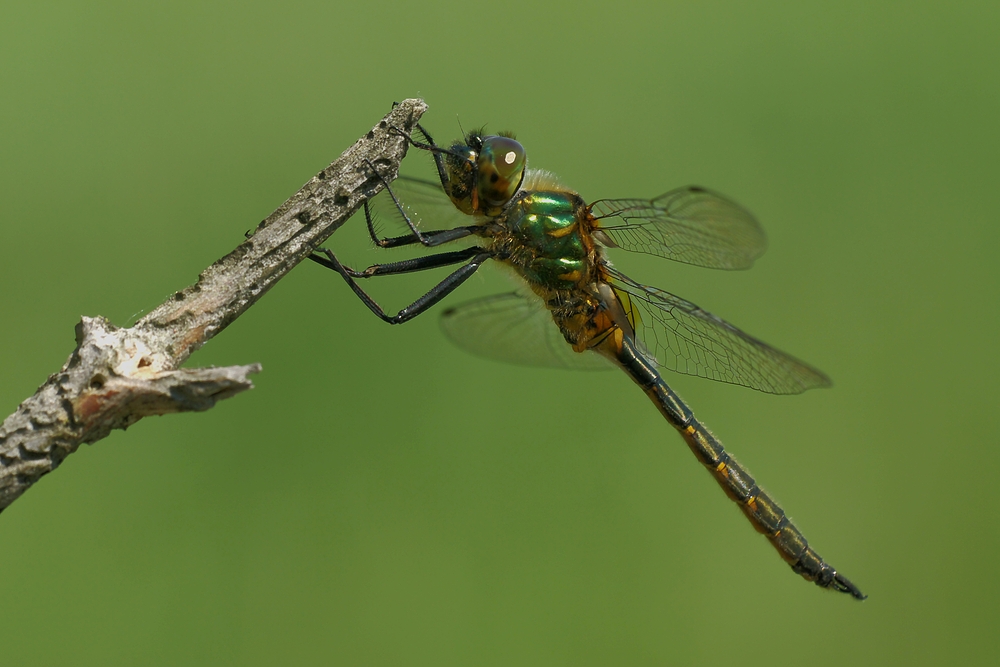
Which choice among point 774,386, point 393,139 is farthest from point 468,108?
point 393,139

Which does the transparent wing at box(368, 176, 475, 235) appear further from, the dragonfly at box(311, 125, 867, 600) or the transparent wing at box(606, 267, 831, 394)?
the transparent wing at box(606, 267, 831, 394)

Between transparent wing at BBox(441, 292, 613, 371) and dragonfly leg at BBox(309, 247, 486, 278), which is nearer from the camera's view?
dragonfly leg at BBox(309, 247, 486, 278)

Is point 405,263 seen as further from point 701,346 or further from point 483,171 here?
point 701,346

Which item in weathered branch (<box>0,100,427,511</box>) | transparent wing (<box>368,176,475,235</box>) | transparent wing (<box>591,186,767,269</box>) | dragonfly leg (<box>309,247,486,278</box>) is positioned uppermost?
transparent wing (<box>368,176,475,235</box>)

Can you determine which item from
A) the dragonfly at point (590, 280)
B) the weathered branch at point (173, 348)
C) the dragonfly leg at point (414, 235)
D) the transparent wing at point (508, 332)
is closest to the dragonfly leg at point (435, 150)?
the dragonfly at point (590, 280)

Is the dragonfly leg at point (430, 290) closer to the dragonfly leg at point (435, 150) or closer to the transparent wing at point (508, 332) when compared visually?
the dragonfly leg at point (435, 150)

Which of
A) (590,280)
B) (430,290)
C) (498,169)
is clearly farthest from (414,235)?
(590,280)

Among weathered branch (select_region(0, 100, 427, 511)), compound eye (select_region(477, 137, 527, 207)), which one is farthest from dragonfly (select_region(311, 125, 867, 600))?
weathered branch (select_region(0, 100, 427, 511))
